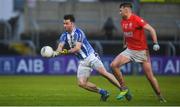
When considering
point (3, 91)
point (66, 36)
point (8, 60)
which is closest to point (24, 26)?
point (8, 60)

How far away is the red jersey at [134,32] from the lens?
1823 centimetres

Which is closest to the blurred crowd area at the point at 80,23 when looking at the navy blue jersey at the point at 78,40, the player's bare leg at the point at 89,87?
the navy blue jersey at the point at 78,40

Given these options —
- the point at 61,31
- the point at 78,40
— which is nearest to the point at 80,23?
the point at 61,31

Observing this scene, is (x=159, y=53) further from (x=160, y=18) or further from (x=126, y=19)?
(x=126, y=19)

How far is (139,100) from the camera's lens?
60.6ft

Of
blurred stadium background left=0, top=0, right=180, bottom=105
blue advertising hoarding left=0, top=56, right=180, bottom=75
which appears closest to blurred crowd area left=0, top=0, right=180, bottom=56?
blurred stadium background left=0, top=0, right=180, bottom=105

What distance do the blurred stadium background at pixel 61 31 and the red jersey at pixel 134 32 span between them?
1363 centimetres

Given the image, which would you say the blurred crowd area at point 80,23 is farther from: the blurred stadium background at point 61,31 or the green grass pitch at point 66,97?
the green grass pitch at point 66,97

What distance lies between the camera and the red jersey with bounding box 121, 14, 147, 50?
18.2 metres

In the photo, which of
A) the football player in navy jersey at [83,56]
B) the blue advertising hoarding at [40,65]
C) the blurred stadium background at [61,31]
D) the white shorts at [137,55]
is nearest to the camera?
the football player in navy jersey at [83,56]

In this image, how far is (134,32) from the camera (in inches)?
722

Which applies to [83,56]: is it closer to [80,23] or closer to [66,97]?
[66,97]

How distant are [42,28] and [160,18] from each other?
6000mm

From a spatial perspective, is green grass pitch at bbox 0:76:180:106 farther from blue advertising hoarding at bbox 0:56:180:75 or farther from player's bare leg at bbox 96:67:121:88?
blue advertising hoarding at bbox 0:56:180:75
